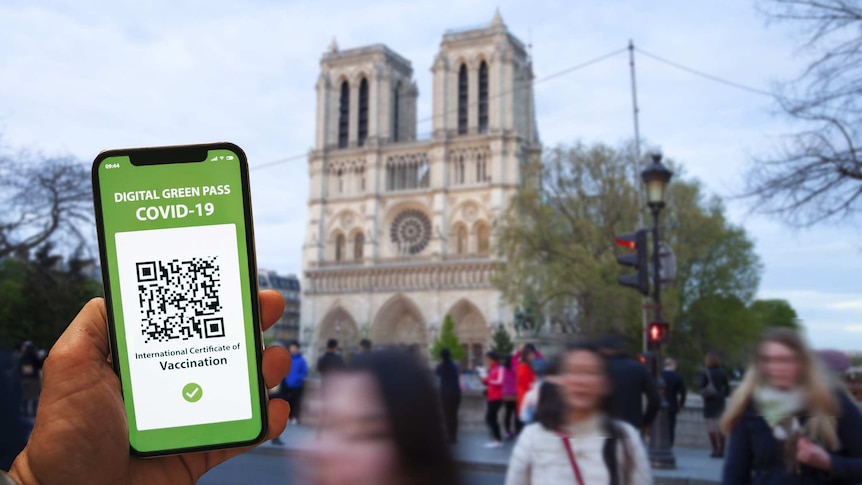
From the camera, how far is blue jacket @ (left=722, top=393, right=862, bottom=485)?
3.43m

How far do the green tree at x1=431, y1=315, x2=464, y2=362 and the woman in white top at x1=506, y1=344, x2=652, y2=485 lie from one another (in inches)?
1901

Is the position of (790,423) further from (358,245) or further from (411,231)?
(358,245)

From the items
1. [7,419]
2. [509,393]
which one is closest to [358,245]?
[509,393]

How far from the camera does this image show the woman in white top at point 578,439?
11.0 ft

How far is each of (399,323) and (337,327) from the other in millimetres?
4770

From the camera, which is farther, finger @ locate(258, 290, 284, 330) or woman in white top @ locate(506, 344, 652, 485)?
woman in white top @ locate(506, 344, 652, 485)

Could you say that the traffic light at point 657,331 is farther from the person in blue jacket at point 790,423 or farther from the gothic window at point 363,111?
the gothic window at point 363,111

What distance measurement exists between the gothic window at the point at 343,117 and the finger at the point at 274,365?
206 feet

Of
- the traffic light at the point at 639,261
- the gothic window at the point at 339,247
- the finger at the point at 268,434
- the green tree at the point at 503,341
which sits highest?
the finger at the point at 268,434

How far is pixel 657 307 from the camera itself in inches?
489

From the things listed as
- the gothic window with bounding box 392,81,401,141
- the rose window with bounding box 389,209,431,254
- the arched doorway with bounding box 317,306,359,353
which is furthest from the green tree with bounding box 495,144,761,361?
the gothic window with bounding box 392,81,401,141

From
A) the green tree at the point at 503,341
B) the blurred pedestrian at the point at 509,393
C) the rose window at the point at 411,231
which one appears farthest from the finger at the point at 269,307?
the rose window at the point at 411,231

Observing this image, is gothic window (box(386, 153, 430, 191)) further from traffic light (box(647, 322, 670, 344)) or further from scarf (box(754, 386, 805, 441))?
scarf (box(754, 386, 805, 441))

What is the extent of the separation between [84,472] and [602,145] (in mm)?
32050
